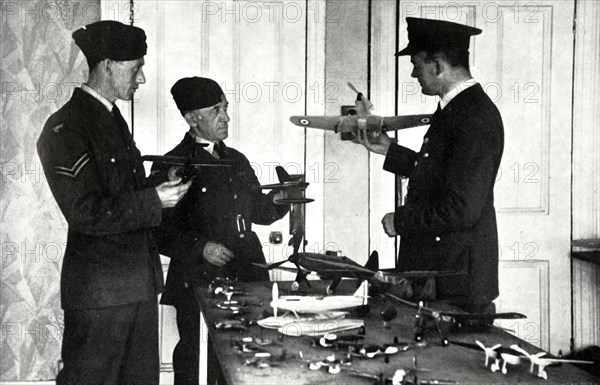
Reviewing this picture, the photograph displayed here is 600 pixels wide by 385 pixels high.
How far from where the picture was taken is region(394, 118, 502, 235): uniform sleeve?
2.96 m

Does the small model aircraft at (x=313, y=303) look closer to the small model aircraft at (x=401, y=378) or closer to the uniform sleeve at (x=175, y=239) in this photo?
the small model aircraft at (x=401, y=378)

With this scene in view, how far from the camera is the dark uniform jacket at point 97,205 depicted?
10.0 feet

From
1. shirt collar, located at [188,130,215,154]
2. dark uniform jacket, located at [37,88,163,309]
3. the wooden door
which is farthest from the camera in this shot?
the wooden door

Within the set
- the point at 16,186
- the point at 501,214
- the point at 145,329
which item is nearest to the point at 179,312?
the point at 145,329

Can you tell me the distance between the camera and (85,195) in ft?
10.00

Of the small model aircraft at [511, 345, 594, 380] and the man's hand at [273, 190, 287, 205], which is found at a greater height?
the man's hand at [273, 190, 287, 205]

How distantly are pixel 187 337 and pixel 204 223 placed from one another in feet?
Answer: 2.09

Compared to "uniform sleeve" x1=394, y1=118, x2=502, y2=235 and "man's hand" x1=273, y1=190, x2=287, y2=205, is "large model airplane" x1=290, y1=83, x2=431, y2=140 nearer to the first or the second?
"man's hand" x1=273, y1=190, x2=287, y2=205

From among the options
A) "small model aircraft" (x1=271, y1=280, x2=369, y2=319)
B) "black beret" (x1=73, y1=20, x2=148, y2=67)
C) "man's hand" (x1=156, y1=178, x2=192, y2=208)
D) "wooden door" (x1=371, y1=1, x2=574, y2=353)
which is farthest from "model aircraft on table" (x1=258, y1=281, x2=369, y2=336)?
"wooden door" (x1=371, y1=1, x2=574, y2=353)

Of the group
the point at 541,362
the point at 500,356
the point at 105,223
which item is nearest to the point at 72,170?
the point at 105,223

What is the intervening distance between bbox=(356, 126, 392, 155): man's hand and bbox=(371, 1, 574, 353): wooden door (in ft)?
2.97

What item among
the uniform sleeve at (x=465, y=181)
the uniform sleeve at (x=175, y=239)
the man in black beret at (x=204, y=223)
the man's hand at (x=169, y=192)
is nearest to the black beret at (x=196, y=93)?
the man in black beret at (x=204, y=223)

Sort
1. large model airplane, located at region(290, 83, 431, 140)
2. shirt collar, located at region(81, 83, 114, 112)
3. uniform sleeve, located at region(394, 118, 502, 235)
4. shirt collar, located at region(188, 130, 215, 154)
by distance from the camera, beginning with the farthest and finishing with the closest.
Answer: shirt collar, located at region(188, 130, 215, 154)
large model airplane, located at region(290, 83, 431, 140)
shirt collar, located at region(81, 83, 114, 112)
uniform sleeve, located at region(394, 118, 502, 235)

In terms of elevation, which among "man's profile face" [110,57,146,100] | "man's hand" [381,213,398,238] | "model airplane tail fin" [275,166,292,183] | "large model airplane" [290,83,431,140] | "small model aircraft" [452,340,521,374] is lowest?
"small model aircraft" [452,340,521,374]
